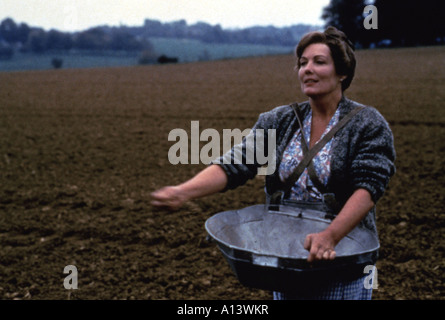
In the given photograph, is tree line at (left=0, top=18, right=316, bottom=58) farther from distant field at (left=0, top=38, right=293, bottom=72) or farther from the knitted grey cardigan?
the knitted grey cardigan

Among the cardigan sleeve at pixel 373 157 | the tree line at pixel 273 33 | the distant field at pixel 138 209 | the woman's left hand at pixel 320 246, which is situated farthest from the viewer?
the tree line at pixel 273 33

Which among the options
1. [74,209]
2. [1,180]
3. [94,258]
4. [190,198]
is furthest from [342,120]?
[1,180]

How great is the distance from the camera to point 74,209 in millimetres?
5047

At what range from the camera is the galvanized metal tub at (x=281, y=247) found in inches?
51.8

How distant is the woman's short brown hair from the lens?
5.24 ft

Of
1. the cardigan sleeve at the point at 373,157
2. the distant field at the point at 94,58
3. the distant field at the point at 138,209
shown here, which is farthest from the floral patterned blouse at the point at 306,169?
the distant field at the point at 94,58

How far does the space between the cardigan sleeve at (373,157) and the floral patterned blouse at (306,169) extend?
0.10 meters

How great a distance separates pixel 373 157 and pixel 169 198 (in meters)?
0.70

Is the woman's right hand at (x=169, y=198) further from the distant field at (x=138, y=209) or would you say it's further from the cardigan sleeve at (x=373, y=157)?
the cardigan sleeve at (x=373, y=157)

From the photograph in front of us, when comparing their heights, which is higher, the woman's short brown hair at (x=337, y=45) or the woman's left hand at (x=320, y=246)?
the woman's short brown hair at (x=337, y=45)

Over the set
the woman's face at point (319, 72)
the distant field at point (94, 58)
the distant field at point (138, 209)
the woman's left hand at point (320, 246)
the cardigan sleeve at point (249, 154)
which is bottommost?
the distant field at point (138, 209)

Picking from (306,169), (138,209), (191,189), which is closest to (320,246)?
(306,169)

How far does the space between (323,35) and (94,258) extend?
9.89ft
